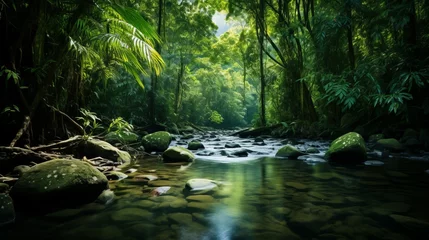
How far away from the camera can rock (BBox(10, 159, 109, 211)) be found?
2191 mm

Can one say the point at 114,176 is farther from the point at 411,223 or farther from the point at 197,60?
the point at 197,60

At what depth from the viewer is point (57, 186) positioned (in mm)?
2232

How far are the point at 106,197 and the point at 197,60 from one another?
19407mm

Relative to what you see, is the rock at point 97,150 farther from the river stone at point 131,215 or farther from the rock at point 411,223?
the rock at point 411,223

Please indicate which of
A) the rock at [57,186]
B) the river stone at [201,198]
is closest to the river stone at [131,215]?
the rock at [57,186]

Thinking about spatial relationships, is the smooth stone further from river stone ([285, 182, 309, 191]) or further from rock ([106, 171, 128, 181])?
rock ([106, 171, 128, 181])

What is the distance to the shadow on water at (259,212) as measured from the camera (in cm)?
183

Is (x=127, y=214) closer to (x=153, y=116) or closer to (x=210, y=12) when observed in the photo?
(x=153, y=116)

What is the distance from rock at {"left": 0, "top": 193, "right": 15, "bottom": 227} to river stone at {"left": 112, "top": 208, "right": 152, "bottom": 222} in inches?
29.0

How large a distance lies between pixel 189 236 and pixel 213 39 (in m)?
20.3

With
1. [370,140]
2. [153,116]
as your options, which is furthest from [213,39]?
[370,140]

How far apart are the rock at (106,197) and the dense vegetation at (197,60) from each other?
5.28ft

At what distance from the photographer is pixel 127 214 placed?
2.22 m

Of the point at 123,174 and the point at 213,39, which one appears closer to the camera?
the point at 123,174
